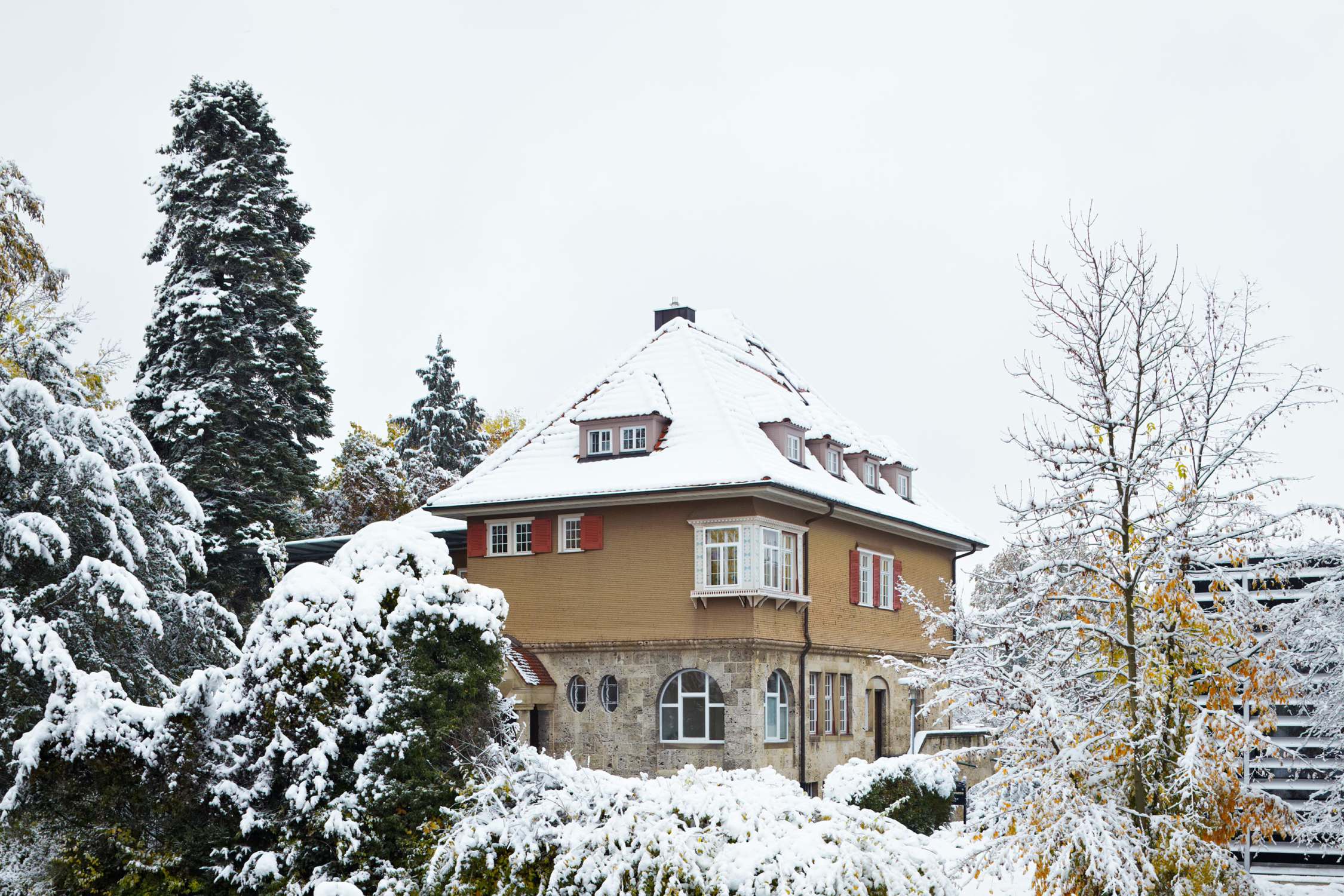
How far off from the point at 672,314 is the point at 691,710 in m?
11.5

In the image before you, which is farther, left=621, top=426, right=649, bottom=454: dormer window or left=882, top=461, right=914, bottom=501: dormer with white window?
left=882, top=461, right=914, bottom=501: dormer with white window

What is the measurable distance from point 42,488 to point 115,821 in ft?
22.3

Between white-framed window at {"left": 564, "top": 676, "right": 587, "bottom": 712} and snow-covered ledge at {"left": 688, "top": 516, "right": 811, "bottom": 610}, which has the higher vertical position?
snow-covered ledge at {"left": 688, "top": 516, "right": 811, "bottom": 610}

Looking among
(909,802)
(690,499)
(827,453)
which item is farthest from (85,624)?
(827,453)

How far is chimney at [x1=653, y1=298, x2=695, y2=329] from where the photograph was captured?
3575cm

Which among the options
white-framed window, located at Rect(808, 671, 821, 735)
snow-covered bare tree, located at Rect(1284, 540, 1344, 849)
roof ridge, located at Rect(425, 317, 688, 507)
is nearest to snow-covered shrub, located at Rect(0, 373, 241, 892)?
roof ridge, located at Rect(425, 317, 688, 507)

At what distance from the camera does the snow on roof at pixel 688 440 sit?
28969mm

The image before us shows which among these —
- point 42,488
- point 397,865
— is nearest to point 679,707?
point 42,488

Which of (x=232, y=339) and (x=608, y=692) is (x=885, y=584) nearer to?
(x=608, y=692)

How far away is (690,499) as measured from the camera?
28.8 metres

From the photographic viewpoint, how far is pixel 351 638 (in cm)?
1409

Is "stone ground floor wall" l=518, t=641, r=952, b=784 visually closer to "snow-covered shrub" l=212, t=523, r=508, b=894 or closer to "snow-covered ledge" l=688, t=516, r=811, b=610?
"snow-covered ledge" l=688, t=516, r=811, b=610

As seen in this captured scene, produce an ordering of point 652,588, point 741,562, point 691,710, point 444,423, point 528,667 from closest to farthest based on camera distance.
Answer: point 741,562, point 691,710, point 652,588, point 528,667, point 444,423

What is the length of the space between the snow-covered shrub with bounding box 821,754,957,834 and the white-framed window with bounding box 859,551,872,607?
10.3m
